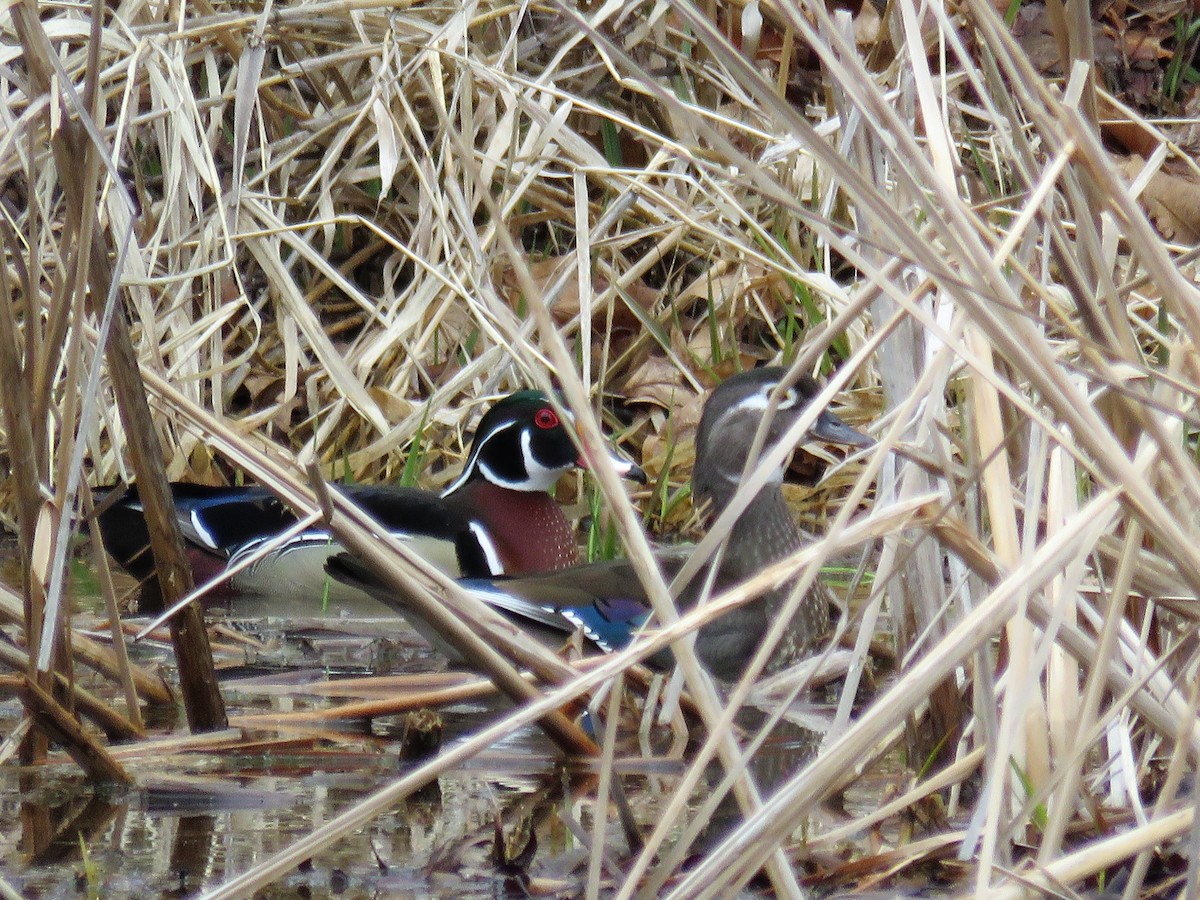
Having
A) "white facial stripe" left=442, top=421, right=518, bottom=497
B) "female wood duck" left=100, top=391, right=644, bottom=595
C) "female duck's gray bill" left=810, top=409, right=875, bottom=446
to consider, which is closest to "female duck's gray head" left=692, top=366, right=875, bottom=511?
"female duck's gray bill" left=810, top=409, right=875, bottom=446

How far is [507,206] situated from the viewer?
4762 millimetres

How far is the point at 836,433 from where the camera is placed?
14.1 feet

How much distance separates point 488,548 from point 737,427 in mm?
1099

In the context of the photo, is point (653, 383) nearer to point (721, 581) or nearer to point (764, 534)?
point (764, 534)

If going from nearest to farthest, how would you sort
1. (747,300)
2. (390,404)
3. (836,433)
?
1. (836,433)
2. (390,404)
3. (747,300)

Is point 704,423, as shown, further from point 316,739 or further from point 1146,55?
point 1146,55

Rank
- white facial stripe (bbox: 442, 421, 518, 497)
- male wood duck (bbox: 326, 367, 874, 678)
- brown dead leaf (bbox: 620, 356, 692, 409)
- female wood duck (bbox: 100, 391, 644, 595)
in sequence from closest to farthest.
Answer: male wood duck (bbox: 326, 367, 874, 678) < female wood duck (bbox: 100, 391, 644, 595) < white facial stripe (bbox: 442, 421, 518, 497) < brown dead leaf (bbox: 620, 356, 692, 409)

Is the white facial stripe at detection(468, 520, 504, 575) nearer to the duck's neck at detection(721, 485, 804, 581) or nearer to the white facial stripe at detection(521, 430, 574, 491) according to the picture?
the white facial stripe at detection(521, 430, 574, 491)

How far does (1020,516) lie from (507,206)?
7.84 ft

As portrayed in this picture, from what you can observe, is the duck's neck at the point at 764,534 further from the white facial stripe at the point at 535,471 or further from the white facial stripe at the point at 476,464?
the white facial stripe at the point at 535,471

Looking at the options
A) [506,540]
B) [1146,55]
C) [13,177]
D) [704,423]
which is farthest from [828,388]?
[1146,55]

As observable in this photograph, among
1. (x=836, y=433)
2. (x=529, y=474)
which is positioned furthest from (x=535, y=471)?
(x=836, y=433)

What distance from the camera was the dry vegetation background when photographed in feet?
5.00

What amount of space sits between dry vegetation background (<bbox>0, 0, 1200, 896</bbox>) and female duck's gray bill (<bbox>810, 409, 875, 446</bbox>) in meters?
0.24
